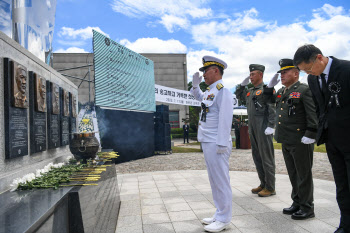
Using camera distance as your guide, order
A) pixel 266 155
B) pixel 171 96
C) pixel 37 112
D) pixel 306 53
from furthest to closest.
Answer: pixel 171 96 → pixel 266 155 → pixel 37 112 → pixel 306 53

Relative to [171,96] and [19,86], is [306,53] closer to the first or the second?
[19,86]

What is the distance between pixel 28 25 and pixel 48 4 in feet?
2.88

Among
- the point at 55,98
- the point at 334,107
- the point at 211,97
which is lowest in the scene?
the point at 334,107

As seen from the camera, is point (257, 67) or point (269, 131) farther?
point (257, 67)

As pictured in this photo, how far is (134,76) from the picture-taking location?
32.8ft

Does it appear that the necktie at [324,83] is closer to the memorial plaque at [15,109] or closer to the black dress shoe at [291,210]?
the black dress shoe at [291,210]

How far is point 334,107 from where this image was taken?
2488 millimetres

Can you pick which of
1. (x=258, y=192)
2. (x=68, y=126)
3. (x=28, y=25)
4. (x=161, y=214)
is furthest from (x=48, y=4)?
(x=258, y=192)

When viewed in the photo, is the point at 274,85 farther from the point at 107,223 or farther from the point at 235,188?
the point at 107,223

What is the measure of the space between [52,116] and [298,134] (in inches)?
145

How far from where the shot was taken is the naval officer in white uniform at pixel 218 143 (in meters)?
3.03

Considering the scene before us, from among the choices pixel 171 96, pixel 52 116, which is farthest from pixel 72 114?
pixel 171 96

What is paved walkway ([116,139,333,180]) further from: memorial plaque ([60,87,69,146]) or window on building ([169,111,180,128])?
window on building ([169,111,180,128])

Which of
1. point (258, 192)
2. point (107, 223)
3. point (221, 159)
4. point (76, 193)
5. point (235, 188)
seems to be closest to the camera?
point (76, 193)
